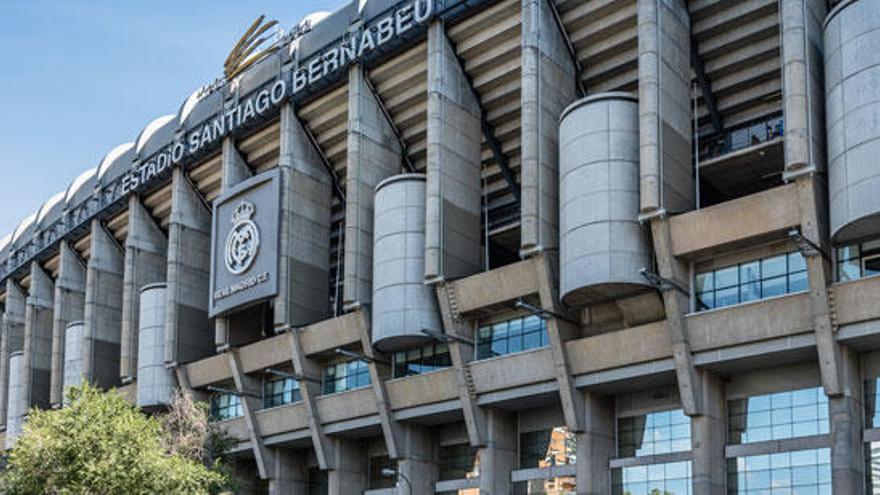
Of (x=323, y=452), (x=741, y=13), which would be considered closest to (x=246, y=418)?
(x=323, y=452)

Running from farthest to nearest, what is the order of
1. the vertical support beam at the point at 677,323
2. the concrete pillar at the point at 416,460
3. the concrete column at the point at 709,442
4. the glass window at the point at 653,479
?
1. the concrete pillar at the point at 416,460
2. the glass window at the point at 653,479
3. the vertical support beam at the point at 677,323
4. the concrete column at the point at 709,442

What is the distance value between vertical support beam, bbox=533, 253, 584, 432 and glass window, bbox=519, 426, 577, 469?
313 centimetres

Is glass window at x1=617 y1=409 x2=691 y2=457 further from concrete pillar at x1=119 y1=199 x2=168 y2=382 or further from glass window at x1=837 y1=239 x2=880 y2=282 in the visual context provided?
concrete pillar at x1=119 y1=199 x2=168 y2=382

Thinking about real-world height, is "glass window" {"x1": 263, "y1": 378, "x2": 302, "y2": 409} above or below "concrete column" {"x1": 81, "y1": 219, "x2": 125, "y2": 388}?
below

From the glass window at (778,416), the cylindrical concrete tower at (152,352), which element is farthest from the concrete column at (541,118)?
the cylindrical concrete tower at (152,352)

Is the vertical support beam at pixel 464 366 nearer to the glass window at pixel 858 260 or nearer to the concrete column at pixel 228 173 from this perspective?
the concrete column at pixel 228 173

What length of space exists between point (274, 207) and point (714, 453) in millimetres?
28532

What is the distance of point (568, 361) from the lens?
54.3 metres

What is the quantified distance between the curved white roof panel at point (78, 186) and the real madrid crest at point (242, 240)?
23.2 metres

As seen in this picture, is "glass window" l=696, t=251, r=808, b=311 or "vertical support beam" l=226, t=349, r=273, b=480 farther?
"vertical support beam" l=226, t=349, r=273, b=480

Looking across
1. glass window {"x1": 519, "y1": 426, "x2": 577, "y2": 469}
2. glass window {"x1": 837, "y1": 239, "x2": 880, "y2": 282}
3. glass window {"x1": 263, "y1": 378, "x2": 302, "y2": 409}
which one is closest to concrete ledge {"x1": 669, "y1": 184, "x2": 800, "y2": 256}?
glass window {"x1": 837, "y1": 239, "x2": 880, "y2": 282}

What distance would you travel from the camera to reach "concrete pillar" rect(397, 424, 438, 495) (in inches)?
2474

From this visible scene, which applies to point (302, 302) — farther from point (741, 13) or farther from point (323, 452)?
point (741, 13)

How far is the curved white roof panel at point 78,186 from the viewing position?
9212 centimetres
